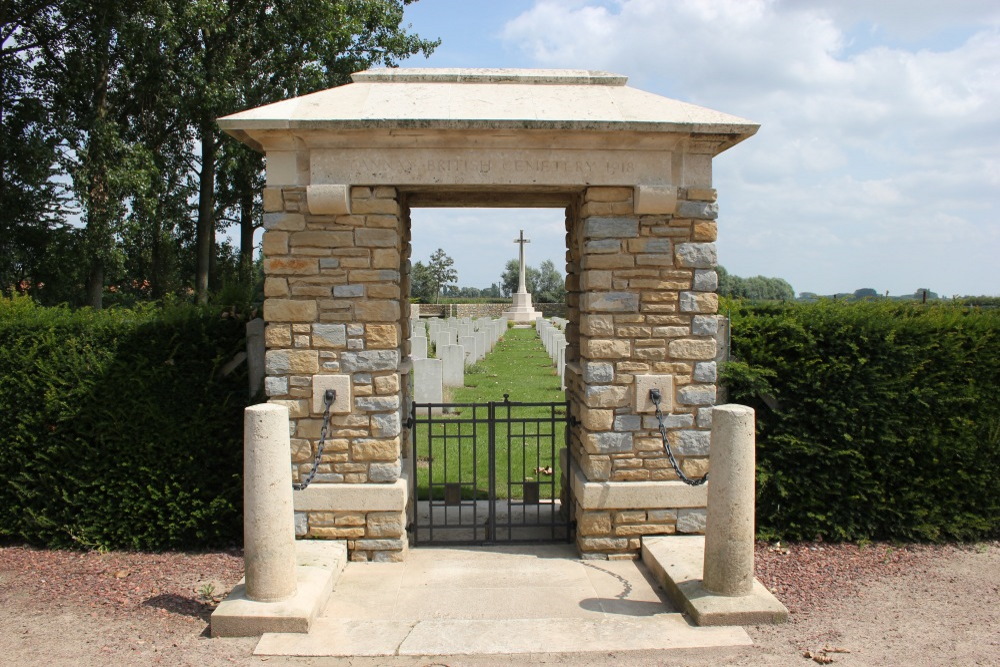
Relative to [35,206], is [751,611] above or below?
below

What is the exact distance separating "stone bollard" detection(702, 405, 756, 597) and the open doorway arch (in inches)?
40.9

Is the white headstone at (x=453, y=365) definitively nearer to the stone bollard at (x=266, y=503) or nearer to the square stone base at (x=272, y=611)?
the square stone base at (x=272, y=611)

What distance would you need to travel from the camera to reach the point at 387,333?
544 cm

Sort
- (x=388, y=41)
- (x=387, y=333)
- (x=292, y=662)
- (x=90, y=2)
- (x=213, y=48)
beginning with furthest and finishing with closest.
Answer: (x=388, y=41)
(x=213, y=48)
(x=90, y=2)
(x=387, y=333)
(x=292, y=662)

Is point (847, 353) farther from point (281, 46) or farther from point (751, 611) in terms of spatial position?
point (281, 46)

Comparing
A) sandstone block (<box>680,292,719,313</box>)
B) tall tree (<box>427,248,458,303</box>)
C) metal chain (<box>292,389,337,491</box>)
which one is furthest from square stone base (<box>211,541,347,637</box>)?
tall tree (<box>427,248,458,303</box>)

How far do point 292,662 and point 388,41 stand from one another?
55.9 feet

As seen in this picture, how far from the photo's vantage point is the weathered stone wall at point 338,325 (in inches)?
212

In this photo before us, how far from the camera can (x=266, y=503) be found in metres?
4.41

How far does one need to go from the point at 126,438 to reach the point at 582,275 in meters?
4.11

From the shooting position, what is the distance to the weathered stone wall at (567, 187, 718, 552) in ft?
18.0

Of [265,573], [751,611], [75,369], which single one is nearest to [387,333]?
[265,573]

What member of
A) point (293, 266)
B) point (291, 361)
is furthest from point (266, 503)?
point (293, 266)

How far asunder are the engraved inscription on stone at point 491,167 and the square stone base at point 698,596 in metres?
2.91
